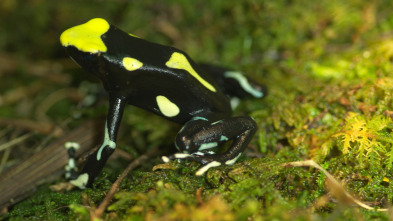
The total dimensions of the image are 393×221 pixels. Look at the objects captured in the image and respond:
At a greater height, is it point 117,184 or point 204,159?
point 204,159

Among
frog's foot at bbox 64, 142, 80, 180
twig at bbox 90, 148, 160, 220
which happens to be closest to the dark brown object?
frog's foot at bbox 64, 142, 80, 180

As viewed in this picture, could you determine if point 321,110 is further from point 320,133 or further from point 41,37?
point 41,37

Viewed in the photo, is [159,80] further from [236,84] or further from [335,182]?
[335,182]

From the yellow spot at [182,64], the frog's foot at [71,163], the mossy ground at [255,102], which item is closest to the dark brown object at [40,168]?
the frog's foot at [71,163]

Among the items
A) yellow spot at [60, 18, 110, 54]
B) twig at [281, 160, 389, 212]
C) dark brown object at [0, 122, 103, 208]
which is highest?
yellow spot at [60, 18, 110, 54]

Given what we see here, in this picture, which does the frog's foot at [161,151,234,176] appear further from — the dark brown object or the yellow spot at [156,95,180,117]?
the dark brown object

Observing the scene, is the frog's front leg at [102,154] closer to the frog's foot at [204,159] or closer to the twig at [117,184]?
the twig at [117,184]

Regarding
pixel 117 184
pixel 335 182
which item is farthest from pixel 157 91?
pixel 335 182
